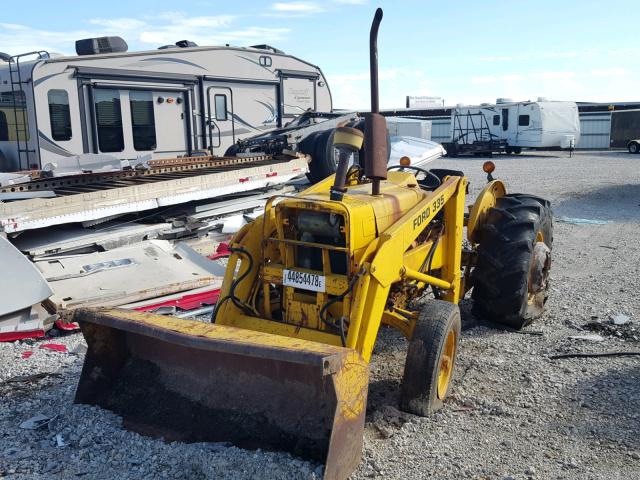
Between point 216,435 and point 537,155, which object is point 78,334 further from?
point 537,155

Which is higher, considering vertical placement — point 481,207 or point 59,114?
point 59,114

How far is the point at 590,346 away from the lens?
18.5 feet

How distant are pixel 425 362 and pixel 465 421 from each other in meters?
0.56

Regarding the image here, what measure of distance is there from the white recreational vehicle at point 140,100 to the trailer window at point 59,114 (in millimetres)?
16

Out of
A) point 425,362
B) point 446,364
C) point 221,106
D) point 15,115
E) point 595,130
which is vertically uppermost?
point 221,106

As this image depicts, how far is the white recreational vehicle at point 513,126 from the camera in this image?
29625mm

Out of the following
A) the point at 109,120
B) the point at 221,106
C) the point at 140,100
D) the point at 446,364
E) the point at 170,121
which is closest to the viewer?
the point at 446,364

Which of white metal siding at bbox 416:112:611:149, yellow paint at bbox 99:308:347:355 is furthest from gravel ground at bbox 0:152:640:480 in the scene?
white metal siding at bbox 416:112:611:149

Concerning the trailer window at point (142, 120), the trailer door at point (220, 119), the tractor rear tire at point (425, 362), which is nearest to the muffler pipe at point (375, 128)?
the tractor rear tire at point (425, 362)

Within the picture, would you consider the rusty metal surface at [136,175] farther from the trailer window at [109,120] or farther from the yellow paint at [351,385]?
the yellow paint at [351,385]

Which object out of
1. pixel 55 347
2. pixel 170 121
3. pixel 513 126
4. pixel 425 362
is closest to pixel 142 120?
pixel 170 121

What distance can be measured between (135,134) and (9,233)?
5.53 m

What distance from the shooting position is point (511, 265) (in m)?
5.63

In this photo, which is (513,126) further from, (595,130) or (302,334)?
(302,334)
